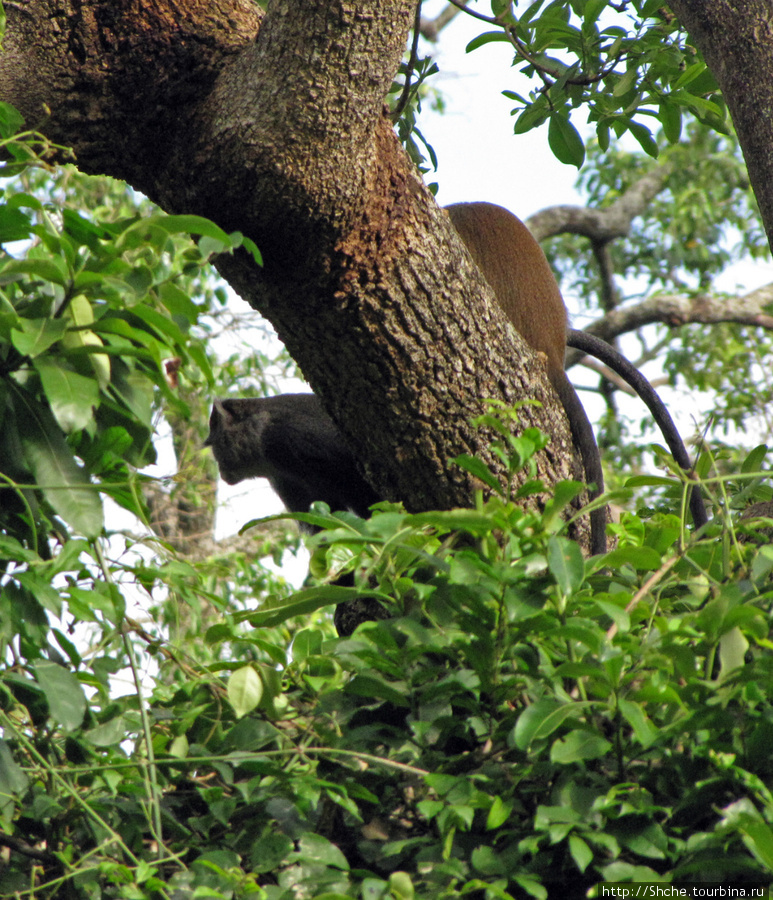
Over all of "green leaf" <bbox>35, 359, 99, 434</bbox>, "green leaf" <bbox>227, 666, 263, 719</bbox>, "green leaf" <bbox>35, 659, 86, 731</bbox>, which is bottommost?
"green leaf" <bbox>227, 666, 263, 719</bbox>

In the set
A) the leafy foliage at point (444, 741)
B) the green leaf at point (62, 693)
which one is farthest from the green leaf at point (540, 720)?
the green leaf at point (62, 693)

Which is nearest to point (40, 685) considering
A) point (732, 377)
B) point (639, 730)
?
point (639, 730)

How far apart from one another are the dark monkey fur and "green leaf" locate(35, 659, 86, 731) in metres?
1.35

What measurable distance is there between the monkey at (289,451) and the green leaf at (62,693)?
1377 mm

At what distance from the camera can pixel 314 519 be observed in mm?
896

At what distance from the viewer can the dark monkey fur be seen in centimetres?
233

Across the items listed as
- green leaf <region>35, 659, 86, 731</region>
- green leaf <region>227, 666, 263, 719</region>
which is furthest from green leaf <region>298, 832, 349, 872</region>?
green leaf <region>35, 659, 86, 731</region>

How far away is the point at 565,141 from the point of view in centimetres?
191

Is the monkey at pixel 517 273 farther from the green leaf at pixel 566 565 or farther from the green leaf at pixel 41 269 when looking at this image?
the green leaf at pixel 41 269

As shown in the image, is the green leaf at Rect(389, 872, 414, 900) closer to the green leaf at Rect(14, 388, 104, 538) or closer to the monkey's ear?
the green leaf at Rect(14, 388, 104, 538)

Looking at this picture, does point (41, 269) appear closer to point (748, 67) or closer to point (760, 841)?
point (760, 841)

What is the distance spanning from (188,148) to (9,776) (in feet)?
3.27

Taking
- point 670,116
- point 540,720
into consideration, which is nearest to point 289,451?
point 670,116

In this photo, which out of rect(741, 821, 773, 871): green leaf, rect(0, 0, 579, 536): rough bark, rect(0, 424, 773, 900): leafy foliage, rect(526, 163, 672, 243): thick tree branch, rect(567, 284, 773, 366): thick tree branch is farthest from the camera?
rect(526, 163, 672, 243): thick tree branch
